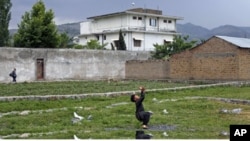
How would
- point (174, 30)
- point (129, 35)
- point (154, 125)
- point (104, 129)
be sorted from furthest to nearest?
point (174, 30) → point (129, 35) → point (154, 125) → point (104, 129)

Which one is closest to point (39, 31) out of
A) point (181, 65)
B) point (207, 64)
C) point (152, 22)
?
point (181, 65)

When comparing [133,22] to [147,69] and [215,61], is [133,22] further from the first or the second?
[215,61]

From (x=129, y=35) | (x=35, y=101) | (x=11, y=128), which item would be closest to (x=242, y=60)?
(x=35, y=101)

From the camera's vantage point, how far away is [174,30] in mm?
68312

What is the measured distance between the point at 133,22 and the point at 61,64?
25830mm

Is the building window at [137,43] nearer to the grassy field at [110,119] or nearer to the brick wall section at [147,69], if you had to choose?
the brick wall section at [147,69]

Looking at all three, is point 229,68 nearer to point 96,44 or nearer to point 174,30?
point 96,44

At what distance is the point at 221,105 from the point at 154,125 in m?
5.80

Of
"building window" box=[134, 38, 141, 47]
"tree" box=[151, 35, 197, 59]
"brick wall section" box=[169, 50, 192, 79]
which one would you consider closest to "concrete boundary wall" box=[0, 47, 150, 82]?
"tree" box=[151, 35, 197, 59]

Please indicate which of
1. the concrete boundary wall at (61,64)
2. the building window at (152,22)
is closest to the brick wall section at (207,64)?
the concrete boundary wall at (61,64)

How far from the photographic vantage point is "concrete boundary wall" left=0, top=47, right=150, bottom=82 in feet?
117

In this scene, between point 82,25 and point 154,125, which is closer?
point 154,125

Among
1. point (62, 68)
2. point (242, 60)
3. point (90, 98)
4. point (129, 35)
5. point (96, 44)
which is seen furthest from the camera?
point (129, 35)

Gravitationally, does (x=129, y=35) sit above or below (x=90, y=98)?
above
